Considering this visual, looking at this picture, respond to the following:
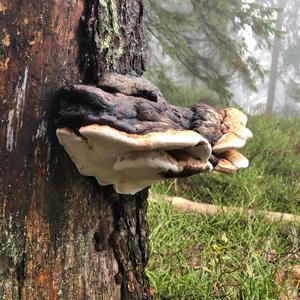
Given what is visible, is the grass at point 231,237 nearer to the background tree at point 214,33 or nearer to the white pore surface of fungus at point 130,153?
the white pore surface of fungus at point 130,153

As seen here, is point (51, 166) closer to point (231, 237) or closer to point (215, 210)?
point (231, 237)

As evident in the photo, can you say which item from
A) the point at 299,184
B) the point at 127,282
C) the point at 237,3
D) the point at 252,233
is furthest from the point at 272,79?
the point at 127,282

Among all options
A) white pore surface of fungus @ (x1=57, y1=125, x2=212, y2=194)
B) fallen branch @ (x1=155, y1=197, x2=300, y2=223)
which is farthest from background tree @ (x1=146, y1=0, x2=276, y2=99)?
white pore surface of fungus @ (x1=57, y1=125, x2=212, y2=194)

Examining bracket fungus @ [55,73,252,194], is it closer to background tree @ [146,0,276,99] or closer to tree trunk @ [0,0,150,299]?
tree trunk @ [0,0,150,299]

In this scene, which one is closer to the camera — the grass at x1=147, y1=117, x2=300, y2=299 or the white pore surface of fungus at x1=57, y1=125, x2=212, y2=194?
the white pore surface of fungus at x1=57, y1=125, x2=212, y2=194

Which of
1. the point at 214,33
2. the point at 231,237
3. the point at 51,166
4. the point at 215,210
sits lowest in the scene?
the point at 231,237

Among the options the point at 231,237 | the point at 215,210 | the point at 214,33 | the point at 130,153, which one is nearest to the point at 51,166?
the point at 130,153

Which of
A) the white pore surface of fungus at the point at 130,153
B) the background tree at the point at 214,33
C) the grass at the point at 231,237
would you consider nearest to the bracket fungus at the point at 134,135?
the white pore surface of fungus at the point at 130,153
